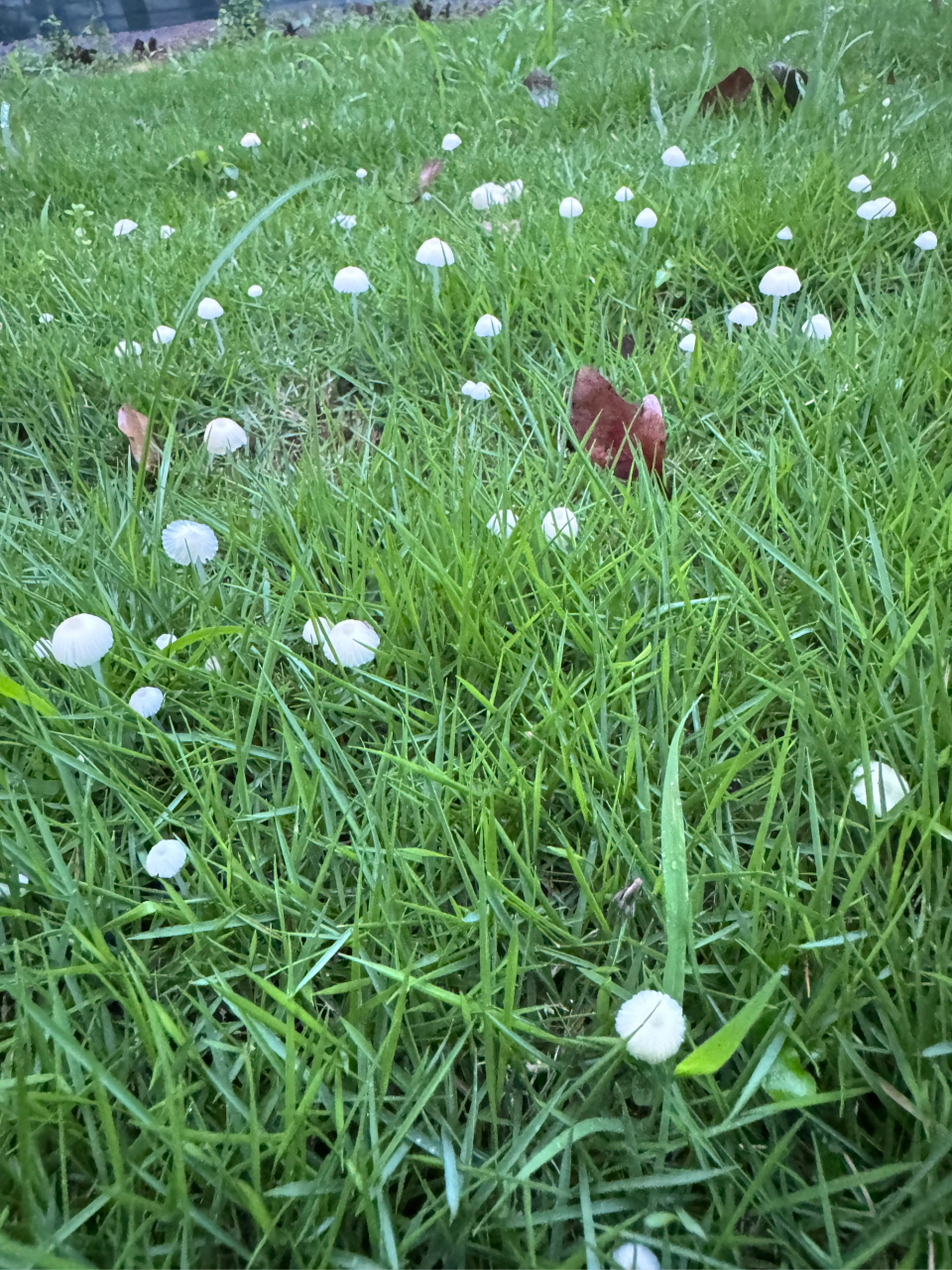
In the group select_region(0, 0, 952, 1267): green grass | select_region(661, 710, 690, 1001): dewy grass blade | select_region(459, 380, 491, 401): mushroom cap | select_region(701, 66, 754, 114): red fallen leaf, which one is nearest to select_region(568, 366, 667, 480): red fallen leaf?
select_region(0, 0, 952, 1267): green grass

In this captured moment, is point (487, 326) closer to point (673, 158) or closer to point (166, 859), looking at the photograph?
point (673, 158)

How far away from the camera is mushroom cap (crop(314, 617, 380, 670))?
1.13 metres

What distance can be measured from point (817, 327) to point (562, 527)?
0.89 meters

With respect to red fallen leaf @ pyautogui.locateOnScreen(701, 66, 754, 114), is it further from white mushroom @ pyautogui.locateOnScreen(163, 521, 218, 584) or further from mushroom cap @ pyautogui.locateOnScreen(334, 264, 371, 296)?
white mushroom @ pyautogui.locateOnScreen(163, 521, 218, 584)

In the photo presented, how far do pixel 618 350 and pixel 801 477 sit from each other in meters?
0.57

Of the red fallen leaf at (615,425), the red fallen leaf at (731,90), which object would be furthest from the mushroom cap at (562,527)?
the red fallen leaf at (731,90)

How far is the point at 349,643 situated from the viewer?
1135 millimetres

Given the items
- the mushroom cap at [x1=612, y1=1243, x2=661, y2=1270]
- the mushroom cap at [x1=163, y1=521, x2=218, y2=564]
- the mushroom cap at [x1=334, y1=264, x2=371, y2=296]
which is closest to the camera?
the mushroom cap at [x1=612, y1=1243, x2=661, y2=1270]

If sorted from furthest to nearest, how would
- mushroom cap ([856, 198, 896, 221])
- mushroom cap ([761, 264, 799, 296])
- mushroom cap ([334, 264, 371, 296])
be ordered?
mushroom cap ([856, 198, 896, 221])
mushroom cap ([334, 264, 371, 296])
mushroom cap ([761, 264, 799, 296])

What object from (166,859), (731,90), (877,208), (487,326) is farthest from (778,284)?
(731,90)

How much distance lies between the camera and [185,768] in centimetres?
105

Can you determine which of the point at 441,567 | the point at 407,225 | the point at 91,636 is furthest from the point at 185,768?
the point at 407,225

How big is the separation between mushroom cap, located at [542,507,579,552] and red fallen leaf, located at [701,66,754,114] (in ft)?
8.34

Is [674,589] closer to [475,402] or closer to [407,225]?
[475,402]
